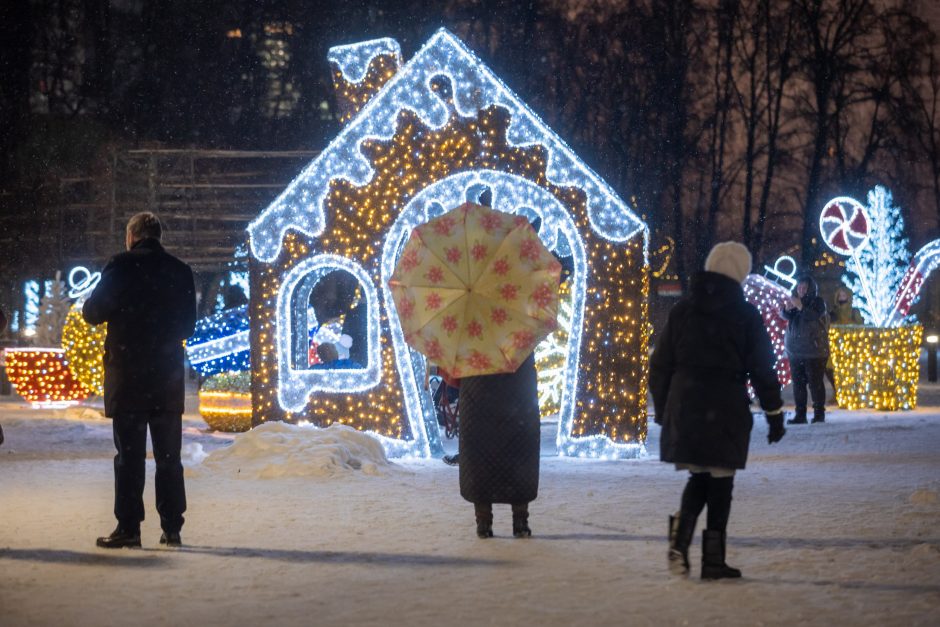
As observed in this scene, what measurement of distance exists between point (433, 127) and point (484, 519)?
6.04 metres

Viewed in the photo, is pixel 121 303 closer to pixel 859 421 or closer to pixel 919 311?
pixel 859 421

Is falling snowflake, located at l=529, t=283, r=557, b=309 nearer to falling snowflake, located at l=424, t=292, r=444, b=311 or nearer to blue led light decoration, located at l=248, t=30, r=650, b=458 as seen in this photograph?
falling snowflake, located at l=424, t=292, r=444, b=311

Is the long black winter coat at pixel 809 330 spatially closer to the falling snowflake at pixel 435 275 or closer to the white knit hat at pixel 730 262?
the falling snowflake at pixel 435 275

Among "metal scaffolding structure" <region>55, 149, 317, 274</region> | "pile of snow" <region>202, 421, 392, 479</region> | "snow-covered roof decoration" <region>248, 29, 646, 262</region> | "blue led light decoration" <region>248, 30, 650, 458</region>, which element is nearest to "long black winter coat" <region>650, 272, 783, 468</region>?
"pile of snow" <region>202, 421, 392, 479</region>

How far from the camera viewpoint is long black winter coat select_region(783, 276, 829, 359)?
1694 cm

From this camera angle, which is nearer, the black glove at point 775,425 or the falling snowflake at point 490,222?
the black glove at point 775,425

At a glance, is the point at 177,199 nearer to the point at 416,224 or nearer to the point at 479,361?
the point at 416,224

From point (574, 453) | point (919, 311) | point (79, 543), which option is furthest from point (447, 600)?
point (919, 311)

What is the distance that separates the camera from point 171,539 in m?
7.70

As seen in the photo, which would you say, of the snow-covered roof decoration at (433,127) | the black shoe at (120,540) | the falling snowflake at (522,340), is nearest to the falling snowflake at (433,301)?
the falling snowflake at (522,340)

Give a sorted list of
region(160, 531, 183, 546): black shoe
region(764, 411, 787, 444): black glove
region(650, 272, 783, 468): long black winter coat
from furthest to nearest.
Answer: region(160, 531, 183, 546): black shoe → region(764, 411, 787, 444): black glove → region(650, 272, 783, 468): long black winter coat

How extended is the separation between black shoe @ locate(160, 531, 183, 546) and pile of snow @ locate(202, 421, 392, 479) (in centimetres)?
330

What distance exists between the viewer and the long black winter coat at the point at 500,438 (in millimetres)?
8039

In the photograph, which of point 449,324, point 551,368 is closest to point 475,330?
point 449,324
